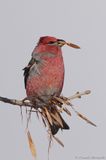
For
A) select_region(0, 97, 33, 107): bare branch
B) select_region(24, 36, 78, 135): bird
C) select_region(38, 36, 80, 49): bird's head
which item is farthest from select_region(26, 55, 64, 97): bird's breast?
A: select_region(0, 97, 33, 107): bare branch

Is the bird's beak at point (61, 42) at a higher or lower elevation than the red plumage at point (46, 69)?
higher

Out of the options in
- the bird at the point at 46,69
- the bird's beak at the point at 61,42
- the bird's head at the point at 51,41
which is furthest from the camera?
the bird at the point at 46,69

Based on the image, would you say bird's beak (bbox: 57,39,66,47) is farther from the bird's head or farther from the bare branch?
the bare branch

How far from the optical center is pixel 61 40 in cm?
305

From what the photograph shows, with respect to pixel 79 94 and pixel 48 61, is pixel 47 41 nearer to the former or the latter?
pixel 48 61

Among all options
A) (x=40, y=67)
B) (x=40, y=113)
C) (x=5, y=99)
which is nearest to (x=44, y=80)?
(x=40, y=67)

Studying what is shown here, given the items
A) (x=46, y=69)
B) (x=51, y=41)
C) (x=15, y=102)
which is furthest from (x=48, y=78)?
(x=15, y=102)

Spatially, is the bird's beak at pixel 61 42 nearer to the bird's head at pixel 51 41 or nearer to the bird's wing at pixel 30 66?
the bird's head at pixel 51 41

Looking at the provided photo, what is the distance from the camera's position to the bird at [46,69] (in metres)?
3.25

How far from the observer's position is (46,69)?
3258 mm

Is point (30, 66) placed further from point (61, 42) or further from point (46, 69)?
point (61, 42)

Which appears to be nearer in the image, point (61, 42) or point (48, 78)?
point (61, 42)

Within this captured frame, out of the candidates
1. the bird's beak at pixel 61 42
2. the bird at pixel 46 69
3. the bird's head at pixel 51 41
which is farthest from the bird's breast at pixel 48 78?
the bird's beak at pixel 61 42

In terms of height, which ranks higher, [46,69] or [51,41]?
[51,41]
